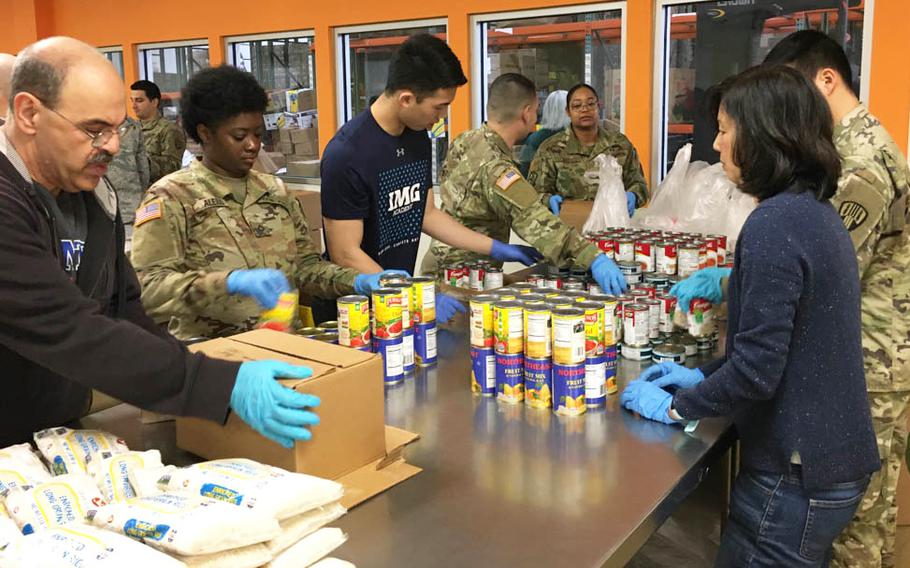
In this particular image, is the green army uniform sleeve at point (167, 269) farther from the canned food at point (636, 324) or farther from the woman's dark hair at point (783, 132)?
the woman's dark hair at point (783, 132)

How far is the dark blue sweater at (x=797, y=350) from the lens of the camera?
4.84 ft

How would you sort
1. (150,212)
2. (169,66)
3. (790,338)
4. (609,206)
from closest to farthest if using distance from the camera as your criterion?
(790,338) < (150,212) < (609,206) < (169,66)

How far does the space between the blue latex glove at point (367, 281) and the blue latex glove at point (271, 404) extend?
0.98 m

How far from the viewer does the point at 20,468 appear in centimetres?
118

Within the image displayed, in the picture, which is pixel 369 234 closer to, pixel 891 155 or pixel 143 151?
pixel 891 155

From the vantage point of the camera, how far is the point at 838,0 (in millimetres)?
4355

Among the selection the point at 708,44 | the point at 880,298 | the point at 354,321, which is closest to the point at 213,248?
the point at 354,321

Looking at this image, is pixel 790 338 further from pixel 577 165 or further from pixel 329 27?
pixel 329 27

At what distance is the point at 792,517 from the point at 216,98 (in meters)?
1.78

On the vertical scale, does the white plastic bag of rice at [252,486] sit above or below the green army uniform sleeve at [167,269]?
below

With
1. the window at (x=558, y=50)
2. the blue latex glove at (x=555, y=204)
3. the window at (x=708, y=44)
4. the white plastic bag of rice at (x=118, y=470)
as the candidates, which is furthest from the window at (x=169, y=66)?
the white plastic bag of rice at (x=118, y=470)

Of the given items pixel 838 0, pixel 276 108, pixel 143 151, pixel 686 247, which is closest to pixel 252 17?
pixel 276 108

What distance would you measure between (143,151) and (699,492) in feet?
17.2

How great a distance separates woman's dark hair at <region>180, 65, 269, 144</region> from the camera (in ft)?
7.24
